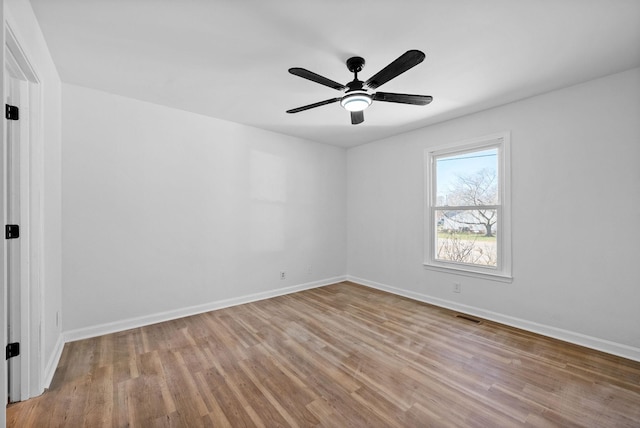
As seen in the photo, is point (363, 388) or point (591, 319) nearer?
point (363, 388)

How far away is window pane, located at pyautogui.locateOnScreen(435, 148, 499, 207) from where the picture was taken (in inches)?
139

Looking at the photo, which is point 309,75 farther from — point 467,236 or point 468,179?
point 467,236

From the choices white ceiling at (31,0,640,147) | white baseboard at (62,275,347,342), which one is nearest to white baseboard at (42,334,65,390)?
white baseboard at (62,275,347,342)

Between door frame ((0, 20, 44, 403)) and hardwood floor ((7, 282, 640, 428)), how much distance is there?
0.23 m

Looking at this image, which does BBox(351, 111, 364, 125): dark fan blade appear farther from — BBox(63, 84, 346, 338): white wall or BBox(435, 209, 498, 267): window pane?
BBox(435, 209, 498, 267): window pane

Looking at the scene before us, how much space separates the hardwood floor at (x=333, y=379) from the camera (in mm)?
1794

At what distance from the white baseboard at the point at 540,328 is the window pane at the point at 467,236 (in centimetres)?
59

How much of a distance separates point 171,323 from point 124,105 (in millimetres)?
2511

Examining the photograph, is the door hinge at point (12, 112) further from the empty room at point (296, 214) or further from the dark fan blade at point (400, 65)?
the dark fan blade at point (400, 65)

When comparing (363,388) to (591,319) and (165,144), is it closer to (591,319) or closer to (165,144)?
(591,319)

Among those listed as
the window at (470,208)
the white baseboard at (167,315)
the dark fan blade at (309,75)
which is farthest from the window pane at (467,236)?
the dark fan blade at (309,75)

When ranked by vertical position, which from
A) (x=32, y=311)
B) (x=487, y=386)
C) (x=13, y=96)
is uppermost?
(x=13, y=96)

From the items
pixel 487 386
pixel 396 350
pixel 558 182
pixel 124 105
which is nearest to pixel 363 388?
pixel 396 350

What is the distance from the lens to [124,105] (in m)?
3.12
